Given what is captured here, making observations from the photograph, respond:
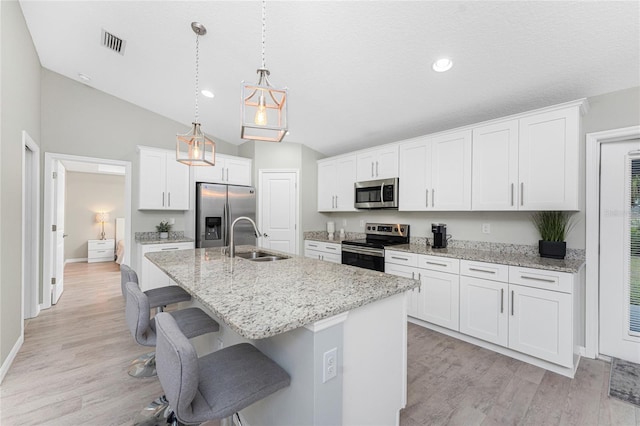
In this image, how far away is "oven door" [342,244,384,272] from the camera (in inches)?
140

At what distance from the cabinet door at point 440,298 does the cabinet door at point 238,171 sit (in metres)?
3.21

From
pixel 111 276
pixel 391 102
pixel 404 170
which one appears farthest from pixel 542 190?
pixel 111 276

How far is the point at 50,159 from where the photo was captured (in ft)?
12.3

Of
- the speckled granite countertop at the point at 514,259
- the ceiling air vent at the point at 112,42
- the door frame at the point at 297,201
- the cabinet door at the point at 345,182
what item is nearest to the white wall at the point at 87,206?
the door frame at the point at 297,201

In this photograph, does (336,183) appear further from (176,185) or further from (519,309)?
(519,309)

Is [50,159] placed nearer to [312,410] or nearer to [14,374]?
[14,374]

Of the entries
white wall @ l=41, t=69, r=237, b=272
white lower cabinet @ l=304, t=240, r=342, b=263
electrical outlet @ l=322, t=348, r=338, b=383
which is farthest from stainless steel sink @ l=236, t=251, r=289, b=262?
white wall @ l=41, t=69, r=237, b=272

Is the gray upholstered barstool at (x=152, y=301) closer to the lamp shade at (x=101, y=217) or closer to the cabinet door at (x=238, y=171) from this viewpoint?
the cabinet door at (x=238, y=171)

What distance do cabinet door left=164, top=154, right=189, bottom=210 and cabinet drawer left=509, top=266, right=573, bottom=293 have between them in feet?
14.1

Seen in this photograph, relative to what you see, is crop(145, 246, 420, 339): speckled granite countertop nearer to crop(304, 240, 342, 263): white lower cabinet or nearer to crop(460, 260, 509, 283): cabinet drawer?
crop(460, 260, 509, 283): cabinet drawer

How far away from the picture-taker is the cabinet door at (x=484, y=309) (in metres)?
2.54

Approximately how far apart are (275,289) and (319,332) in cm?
39

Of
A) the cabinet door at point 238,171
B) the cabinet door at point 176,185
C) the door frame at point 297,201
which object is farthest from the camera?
the door frame at point 297,201

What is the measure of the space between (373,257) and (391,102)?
1905mm
